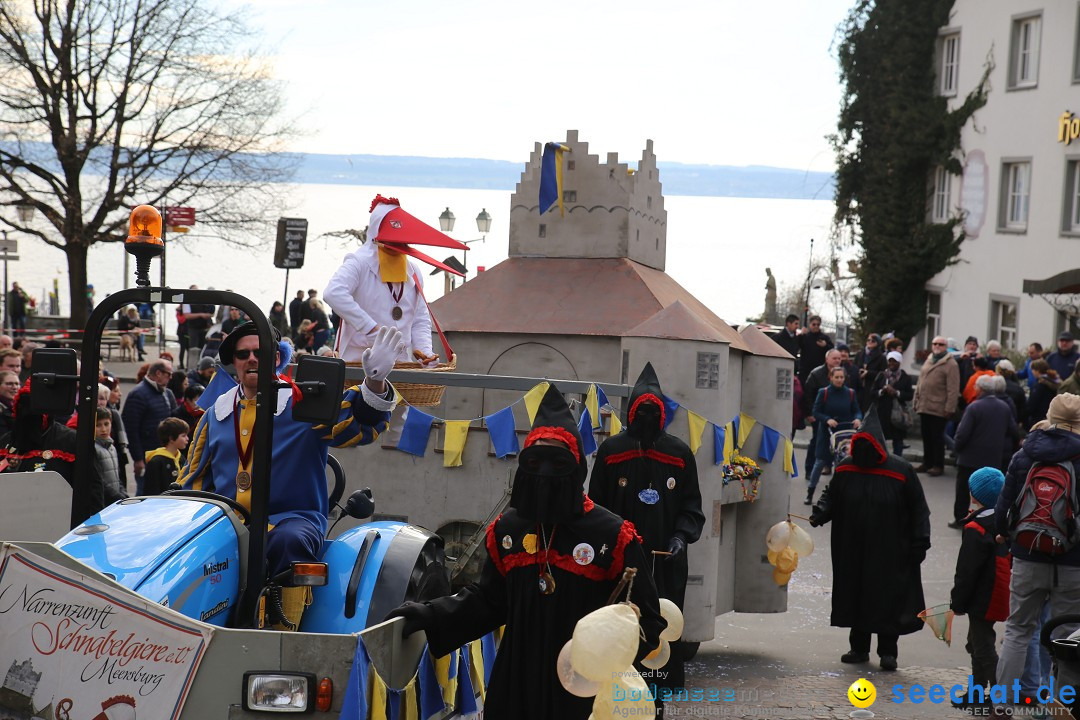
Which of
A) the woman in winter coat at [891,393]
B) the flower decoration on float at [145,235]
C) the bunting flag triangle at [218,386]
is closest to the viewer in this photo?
the flower decoration on float at [145,235]

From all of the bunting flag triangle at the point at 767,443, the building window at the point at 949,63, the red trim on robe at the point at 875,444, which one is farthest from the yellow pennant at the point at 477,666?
the building window at the point at 949,63

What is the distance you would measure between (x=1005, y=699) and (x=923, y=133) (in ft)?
89.7

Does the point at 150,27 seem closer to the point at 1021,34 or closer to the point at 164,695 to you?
the point at 1021,34

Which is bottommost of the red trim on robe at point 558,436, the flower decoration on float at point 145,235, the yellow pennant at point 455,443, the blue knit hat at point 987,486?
the blue knit hat at point 987,486

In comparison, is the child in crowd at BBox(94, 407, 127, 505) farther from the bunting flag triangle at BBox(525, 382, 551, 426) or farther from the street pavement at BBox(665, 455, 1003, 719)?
the street pavement at BBox(665, 455, 1003, 719)

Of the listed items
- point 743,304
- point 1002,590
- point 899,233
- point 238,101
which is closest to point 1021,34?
point 899,233

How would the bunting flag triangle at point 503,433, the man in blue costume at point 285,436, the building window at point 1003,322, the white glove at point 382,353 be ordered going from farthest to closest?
the building window at point 1003,322 < the bunting flag triangle at point 503,433 < the man in blue costume at point 285,436 < the white glove at point 382,353

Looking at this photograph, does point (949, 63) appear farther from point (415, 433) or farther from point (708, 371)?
point (415, 433)

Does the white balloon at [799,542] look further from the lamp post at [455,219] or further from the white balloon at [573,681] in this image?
the lamp post at [455,219]

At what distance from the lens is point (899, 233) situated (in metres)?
34.3

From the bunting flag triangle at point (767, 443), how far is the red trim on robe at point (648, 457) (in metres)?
2.49

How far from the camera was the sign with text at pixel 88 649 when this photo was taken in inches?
171

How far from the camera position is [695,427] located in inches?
365

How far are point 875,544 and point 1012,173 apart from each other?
23613 mm
